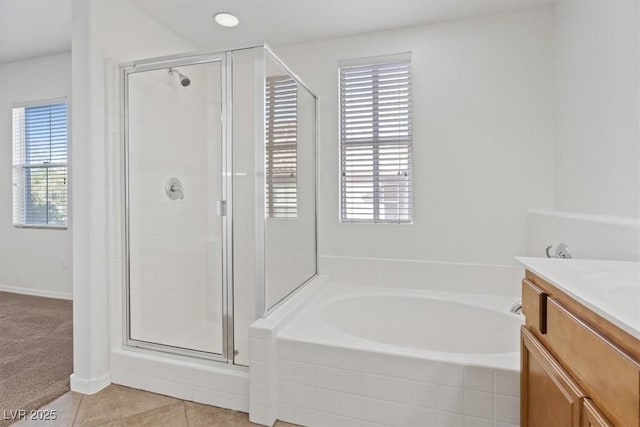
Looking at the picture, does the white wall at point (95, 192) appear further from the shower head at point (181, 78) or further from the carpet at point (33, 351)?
the shower head at point (181, 78)

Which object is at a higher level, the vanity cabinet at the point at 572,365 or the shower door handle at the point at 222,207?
the shower door handle at the point at 222,207

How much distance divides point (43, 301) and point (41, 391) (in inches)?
84.9

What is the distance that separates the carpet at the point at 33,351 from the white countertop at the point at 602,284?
2.39 metres

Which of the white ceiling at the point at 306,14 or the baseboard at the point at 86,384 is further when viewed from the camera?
the white ceiling at the point at 306,14

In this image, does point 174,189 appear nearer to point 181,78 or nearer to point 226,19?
point 181,78

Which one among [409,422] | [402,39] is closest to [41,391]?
[409,422]

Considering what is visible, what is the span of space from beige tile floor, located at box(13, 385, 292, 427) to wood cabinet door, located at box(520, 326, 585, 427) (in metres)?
1.11

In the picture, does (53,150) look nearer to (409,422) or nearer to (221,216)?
(221,216)

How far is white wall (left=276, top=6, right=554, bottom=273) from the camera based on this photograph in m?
2.38

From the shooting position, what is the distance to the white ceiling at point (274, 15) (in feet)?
7.55

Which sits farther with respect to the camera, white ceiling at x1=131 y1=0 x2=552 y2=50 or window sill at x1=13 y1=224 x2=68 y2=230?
window sill at x1=13 y1=224 x2=68 y2=230

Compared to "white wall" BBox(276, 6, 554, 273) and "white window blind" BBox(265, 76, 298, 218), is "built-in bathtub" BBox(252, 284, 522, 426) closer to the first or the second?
"white wall" BBox(276, 6, 554, 273)

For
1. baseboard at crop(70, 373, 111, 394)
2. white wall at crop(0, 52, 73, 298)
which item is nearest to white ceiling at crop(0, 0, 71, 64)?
white wall at crop(0, 52, 73, 298)

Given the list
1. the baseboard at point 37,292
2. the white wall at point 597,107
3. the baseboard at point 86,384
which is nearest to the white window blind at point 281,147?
the baseboard at point 86,384
